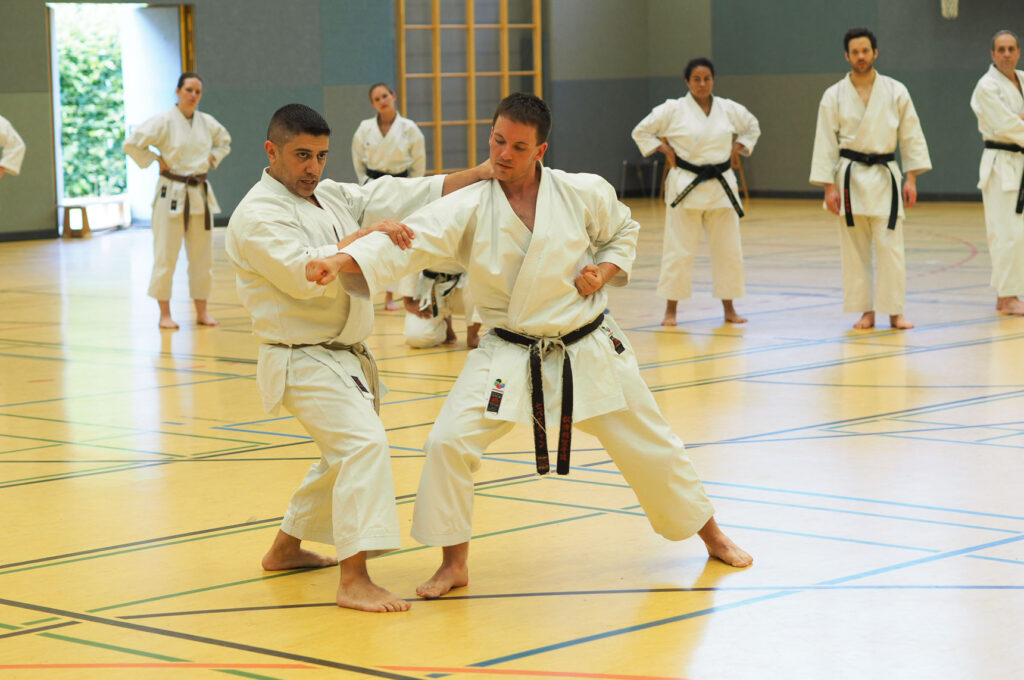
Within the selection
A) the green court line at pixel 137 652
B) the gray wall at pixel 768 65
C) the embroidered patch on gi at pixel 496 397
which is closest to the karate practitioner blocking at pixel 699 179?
the embroidered patch on gi at pixel 496 397

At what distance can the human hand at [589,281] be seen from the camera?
3.74 meters

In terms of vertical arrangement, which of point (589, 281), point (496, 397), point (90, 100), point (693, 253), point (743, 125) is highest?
point (90, 100)

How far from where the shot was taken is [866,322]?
8531 mm

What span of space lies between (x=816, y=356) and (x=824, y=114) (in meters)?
1.61

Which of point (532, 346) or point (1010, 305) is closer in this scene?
point (532, 346)

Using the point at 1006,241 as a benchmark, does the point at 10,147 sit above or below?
above

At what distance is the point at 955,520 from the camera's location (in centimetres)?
425

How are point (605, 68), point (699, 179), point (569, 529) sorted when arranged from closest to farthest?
point (569, 529), point (699, 179), point (605, 68)

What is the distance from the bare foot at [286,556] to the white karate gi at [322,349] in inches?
1.2

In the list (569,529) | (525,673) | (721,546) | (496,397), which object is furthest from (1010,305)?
(525,673)

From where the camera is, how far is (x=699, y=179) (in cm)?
888

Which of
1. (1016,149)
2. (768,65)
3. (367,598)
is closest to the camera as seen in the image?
(367,598)

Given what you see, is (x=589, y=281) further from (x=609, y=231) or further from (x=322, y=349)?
(x=322, y=349)

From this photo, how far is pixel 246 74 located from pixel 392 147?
6917 millimetres
